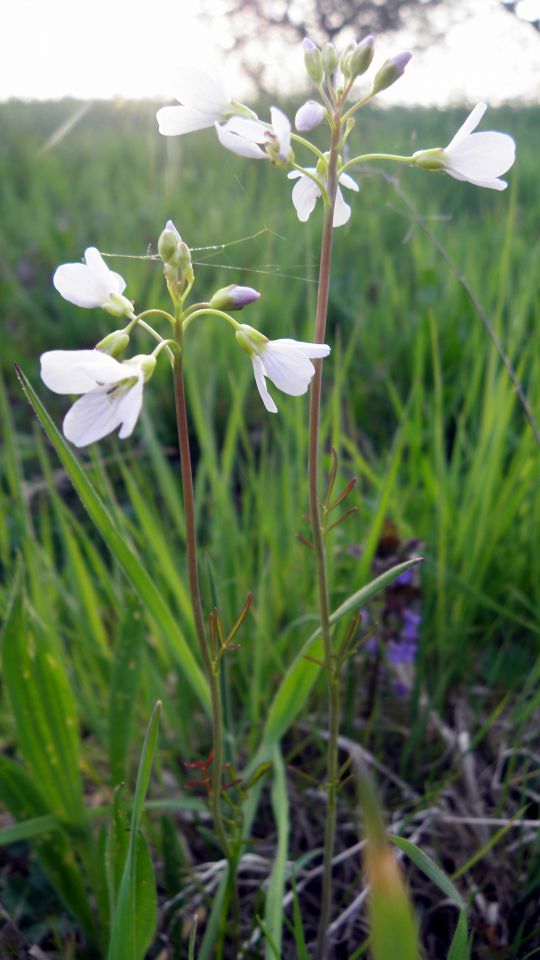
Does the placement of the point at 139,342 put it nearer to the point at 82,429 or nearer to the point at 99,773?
the point at 99,773

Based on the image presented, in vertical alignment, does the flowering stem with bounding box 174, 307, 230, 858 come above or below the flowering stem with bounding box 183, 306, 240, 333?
below

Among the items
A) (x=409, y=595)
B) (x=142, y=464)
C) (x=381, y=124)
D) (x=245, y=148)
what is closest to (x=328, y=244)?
(x=245, y=148)

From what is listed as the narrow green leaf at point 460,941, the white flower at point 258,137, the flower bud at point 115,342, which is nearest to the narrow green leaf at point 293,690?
the narrow green leaf at point 460,941

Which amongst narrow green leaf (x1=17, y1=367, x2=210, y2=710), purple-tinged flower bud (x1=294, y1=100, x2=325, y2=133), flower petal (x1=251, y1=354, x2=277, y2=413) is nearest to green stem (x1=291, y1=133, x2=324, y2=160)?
purple-tinged flower bud (x1=294, y1=100, x2=325, y2=133)

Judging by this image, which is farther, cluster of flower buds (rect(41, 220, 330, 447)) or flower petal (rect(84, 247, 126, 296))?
flower petal (rect(84, 247, 126, 296))

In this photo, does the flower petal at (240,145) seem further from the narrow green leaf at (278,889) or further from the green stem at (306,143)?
the narrow green leaf at (278,889)

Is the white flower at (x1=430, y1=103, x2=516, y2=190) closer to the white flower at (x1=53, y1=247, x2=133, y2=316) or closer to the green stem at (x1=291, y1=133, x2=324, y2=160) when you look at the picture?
the green stem at (x1=291, y1=133, x2=324, y2=160)
